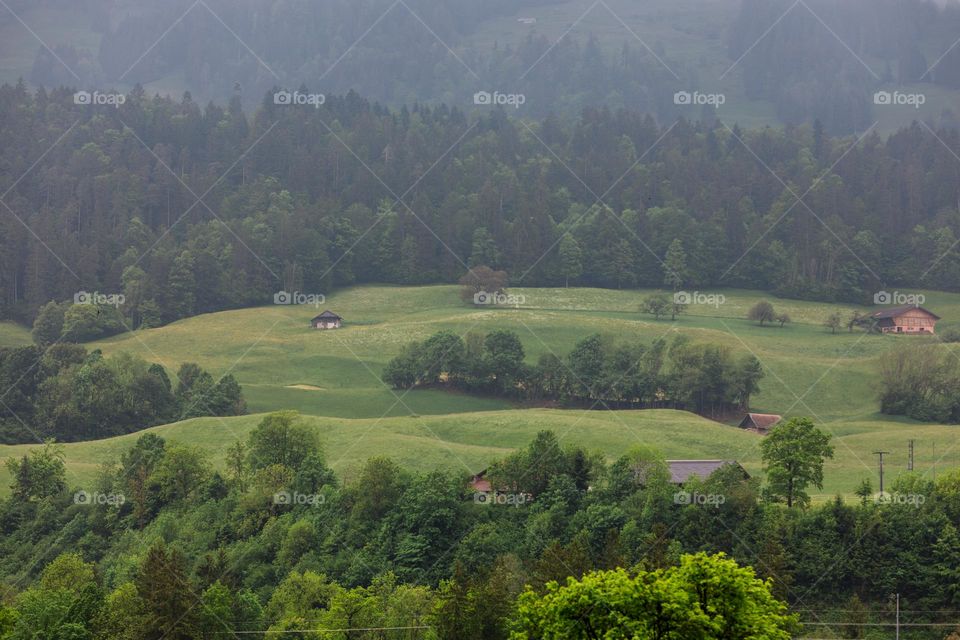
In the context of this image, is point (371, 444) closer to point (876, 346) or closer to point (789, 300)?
point (876, 346)

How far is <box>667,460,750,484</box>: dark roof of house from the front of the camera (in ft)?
275

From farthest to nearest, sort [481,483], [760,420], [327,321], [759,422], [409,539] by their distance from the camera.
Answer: [327,321] < [760,420] < [759,422] < [481,483] < [409,539]

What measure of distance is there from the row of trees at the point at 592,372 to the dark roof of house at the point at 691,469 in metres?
31.7

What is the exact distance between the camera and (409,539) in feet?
261

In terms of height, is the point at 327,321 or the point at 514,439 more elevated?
the point at 327,321

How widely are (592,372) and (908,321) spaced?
44517 millimetres

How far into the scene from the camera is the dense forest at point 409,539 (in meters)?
62.4

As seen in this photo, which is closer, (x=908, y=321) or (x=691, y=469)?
(x=691, y=469)

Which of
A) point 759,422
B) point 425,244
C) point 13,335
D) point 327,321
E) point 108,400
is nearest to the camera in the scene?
point 759,422

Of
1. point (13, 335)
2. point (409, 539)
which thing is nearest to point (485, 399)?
point (409, 539)

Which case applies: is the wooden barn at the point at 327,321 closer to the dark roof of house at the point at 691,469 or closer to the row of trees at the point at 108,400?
the row of trees at the point at 108,400

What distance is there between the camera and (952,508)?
78875 mm

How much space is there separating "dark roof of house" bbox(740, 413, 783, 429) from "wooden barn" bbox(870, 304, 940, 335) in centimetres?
3617

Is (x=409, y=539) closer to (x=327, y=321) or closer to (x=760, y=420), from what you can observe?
(x=760, y=420)
